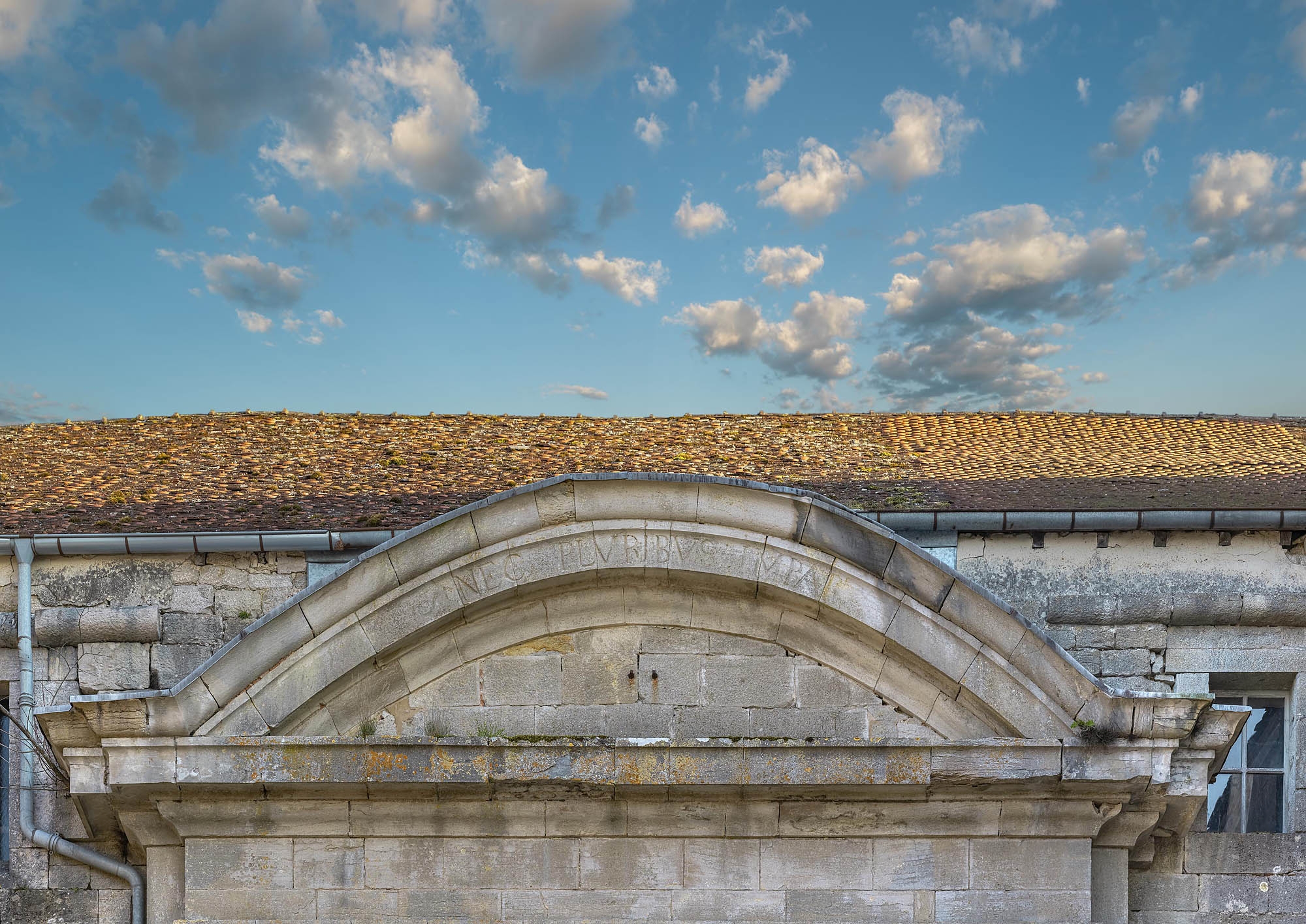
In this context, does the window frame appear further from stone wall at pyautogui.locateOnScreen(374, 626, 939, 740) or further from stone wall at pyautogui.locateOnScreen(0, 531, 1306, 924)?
stone wall at pyautogui.locateOnScreen(374, 626, 939, 740)

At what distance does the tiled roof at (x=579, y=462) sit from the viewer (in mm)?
5594

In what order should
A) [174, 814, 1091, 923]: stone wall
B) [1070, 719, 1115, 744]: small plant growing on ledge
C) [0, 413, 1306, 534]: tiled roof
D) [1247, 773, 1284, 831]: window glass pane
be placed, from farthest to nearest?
[0, 413, 1306, 534]: tiled roof → [1247, 773, 1284, 831]: window glass pane → [174, 814, 1091, 923]: stone wall → [1070, 719, 1115, 744]: small plant growing on ledge

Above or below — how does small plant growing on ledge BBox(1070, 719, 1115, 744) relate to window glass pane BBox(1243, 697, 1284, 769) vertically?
above

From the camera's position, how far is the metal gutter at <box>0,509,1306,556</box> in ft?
16.8

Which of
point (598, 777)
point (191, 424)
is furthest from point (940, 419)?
point (191, 424)

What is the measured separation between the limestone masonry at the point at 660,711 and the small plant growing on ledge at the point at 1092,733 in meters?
0.01

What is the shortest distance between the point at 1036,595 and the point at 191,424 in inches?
277

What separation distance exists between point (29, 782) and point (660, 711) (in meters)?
3.56

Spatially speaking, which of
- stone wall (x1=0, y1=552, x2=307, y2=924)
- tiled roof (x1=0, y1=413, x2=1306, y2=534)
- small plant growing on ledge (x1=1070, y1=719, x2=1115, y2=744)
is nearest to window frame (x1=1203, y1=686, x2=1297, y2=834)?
tiled roof (x1=0, y1=413, x2=1306, y2=534)

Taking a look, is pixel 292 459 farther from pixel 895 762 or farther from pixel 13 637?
pixel 895 762

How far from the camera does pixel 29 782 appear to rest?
5.07m

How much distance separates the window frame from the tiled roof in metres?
1.14

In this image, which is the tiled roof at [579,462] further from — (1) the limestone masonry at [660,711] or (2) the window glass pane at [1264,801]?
(2) the window glass pane at [1264,801]

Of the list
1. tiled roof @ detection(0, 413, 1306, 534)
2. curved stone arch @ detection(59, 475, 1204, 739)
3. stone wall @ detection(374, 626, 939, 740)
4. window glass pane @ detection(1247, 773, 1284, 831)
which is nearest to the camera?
curved stone arch @ detection(59, 475, 1204, 739)
